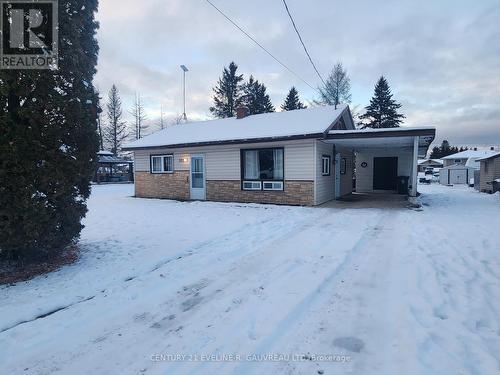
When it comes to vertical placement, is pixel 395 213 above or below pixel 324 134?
below

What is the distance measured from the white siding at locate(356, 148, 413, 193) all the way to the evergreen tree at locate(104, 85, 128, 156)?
117 ft

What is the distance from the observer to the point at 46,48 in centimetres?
463

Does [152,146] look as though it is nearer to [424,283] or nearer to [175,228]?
[175,228]

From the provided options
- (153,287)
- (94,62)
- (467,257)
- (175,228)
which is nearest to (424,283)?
(467,257)

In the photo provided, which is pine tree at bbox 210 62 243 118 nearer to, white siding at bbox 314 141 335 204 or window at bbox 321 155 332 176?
white siding at bbox 314 141 335 204

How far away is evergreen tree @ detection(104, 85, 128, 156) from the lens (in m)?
43.3

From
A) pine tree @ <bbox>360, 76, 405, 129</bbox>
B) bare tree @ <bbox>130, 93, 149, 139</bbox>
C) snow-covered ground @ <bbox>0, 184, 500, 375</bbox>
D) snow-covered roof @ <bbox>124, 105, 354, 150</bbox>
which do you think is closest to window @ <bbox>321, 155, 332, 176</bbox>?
snow-covered roof @ <bbox>124, 105, 354, 150</bbox>

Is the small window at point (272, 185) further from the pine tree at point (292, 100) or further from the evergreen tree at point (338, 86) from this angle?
the pine tree at point (292, 100)

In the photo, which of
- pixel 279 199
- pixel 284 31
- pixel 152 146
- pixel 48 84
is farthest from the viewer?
pixel 152 146

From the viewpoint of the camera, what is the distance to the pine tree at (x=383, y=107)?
3519cm

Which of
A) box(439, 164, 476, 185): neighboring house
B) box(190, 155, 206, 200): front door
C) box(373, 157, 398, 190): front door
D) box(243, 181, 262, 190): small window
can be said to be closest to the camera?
box(243, 181, 262, 190): small window

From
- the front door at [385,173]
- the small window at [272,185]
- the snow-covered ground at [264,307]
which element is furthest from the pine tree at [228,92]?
the snow-covered ground at [264,307]

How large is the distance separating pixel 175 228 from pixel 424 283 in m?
5.72

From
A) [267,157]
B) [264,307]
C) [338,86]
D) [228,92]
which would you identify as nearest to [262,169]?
[267,157]
